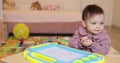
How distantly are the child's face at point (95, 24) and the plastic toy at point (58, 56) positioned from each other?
0.32 m

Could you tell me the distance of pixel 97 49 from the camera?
3.34 feet

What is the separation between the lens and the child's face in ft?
3.35

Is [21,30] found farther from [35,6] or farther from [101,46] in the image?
[101,46]

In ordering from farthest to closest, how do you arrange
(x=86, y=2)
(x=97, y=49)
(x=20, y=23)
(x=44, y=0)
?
1. (x=86, y=2)
2. (x=44, y=0)
3. (x=20, y=23)
4. (x=97, y=49)

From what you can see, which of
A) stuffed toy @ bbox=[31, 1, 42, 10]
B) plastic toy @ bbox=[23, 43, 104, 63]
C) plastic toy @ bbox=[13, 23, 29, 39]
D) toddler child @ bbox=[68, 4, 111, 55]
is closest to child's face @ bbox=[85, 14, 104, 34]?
toddler child @ bbox=[68, 4, 111, 55]

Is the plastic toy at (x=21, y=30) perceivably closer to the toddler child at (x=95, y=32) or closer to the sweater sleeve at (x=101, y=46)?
the toddler child at (x=95, y=32)

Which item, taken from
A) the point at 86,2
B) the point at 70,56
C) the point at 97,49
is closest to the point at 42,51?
the point at 70,56

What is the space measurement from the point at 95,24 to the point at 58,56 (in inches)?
16.0

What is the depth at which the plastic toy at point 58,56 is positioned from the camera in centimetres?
66

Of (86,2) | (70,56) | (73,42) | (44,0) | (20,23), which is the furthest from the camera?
(86,2)

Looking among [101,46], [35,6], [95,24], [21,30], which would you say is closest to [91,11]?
[95,24]

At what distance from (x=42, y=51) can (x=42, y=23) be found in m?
2.58

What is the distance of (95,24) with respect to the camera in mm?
1035

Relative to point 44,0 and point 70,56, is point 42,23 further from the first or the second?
point 70,56
